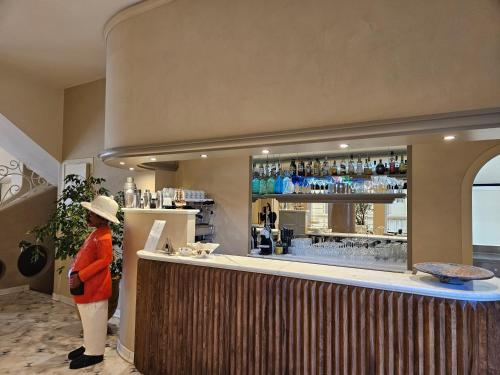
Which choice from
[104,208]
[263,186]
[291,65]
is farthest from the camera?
[263,186]

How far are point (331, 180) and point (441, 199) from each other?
163cm

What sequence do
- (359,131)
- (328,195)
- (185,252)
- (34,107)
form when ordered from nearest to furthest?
1. (359,131)
2. (185,252)
3. (328,195)
4. (34,107)

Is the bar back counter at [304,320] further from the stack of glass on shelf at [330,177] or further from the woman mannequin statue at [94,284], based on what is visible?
the stack of glass on shelf at [330,177]

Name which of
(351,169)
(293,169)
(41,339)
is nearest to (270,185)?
(293,169)

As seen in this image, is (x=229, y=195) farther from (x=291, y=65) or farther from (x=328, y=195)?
(x=291, y=65)

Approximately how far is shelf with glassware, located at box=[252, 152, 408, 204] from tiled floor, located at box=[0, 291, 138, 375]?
297 cm

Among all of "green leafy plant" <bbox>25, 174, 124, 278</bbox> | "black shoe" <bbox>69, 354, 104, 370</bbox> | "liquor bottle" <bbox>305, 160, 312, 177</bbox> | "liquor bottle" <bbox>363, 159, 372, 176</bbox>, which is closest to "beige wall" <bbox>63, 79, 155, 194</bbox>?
→ "green leafy plant" <bbox>25, 174, 124, 278</bbox>

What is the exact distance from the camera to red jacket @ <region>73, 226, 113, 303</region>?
349 cm

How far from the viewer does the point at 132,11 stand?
3.75 metres

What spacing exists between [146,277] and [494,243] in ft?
13.0

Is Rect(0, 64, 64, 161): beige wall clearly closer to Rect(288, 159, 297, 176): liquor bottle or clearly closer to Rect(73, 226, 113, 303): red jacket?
Rect(73, 226, 113, 303): red jacket

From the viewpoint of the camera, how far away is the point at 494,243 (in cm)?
409

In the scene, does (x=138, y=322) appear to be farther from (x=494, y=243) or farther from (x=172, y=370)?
(x=494, y=243)

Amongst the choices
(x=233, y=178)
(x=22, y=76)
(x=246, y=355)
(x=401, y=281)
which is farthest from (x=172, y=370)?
(x=22, y=76)
